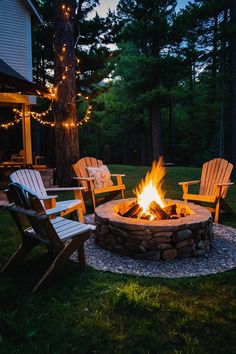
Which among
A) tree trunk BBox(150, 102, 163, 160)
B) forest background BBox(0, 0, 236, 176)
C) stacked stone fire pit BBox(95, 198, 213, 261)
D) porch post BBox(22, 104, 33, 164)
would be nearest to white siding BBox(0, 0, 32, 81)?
porch post BBox(22, 104, 33, 164)

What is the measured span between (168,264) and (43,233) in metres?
1.33

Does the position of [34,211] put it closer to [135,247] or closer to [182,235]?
[135,247]

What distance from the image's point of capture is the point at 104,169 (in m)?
5.72

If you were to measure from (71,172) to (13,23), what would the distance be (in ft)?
22.1

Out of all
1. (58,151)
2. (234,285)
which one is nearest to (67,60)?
(58,151)

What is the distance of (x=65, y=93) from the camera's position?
21.7 feet

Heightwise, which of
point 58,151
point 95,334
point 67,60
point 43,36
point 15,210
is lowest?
point 95,334

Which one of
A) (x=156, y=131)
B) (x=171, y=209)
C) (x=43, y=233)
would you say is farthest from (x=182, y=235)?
(x=156, y=131)

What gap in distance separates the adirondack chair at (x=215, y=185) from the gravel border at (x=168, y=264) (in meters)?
0.96

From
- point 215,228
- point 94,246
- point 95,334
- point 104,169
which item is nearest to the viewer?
point 95,334

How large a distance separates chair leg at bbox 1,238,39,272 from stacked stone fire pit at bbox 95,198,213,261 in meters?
0.92

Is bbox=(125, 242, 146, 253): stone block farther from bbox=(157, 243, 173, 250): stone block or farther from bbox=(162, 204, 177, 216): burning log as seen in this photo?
bbox=(162, 204, 177, 216): burning log

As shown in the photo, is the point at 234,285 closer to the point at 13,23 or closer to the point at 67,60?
the point at 67,60

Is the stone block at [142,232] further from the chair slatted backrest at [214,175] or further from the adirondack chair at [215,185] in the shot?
the chair slatted backrest at [214,175]
